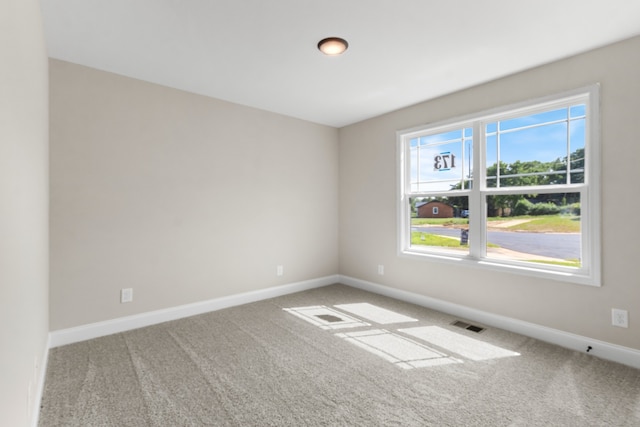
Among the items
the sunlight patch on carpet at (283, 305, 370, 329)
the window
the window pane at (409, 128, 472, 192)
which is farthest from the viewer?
the window pane at (409, 128, 472, 192)

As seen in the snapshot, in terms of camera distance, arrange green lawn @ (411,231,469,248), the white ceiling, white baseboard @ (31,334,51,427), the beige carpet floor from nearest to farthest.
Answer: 1. white baseboard @ (31,334,51,427)
2. the beige carpet floor
3. the white ceiling
4. green lawn @ (411,231,469,248)

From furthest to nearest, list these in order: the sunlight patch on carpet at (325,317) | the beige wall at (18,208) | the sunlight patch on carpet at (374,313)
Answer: the sunlight patch on carpet at (374,313) → the sunlight patch on carpet at (325,317) → the beige wall at (18,208)

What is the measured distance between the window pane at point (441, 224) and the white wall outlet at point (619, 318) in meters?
1.26

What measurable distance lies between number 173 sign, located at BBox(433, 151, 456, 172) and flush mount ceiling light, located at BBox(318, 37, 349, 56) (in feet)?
5.97

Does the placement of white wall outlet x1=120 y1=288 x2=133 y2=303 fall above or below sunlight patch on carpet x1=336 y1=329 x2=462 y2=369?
above

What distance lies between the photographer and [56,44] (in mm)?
2396

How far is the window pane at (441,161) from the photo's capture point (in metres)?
3.43

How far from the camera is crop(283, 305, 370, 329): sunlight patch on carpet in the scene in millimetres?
3127

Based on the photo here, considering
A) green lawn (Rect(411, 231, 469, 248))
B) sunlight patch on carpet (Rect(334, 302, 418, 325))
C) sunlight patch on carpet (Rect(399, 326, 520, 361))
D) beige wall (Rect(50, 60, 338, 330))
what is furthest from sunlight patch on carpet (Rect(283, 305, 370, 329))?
green lawn (Rect(411, 231, 469, 248))

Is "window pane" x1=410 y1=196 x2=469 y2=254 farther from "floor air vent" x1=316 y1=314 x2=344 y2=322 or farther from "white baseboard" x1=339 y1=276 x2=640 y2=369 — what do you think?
"floor air vent" x1=316 y1=314 x2=344 y2=322

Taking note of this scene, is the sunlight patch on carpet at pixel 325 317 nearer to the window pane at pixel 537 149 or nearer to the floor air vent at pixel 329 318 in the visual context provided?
the floor air vent at pixel 329 318

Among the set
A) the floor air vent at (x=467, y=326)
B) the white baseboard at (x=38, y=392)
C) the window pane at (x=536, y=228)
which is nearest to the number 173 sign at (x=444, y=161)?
the window pane at (x=536, y=228)

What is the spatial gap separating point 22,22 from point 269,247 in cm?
304

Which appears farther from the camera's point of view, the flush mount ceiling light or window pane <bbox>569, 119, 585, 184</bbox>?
window pane <bbox>569, 119, 585, 184</bbox>
